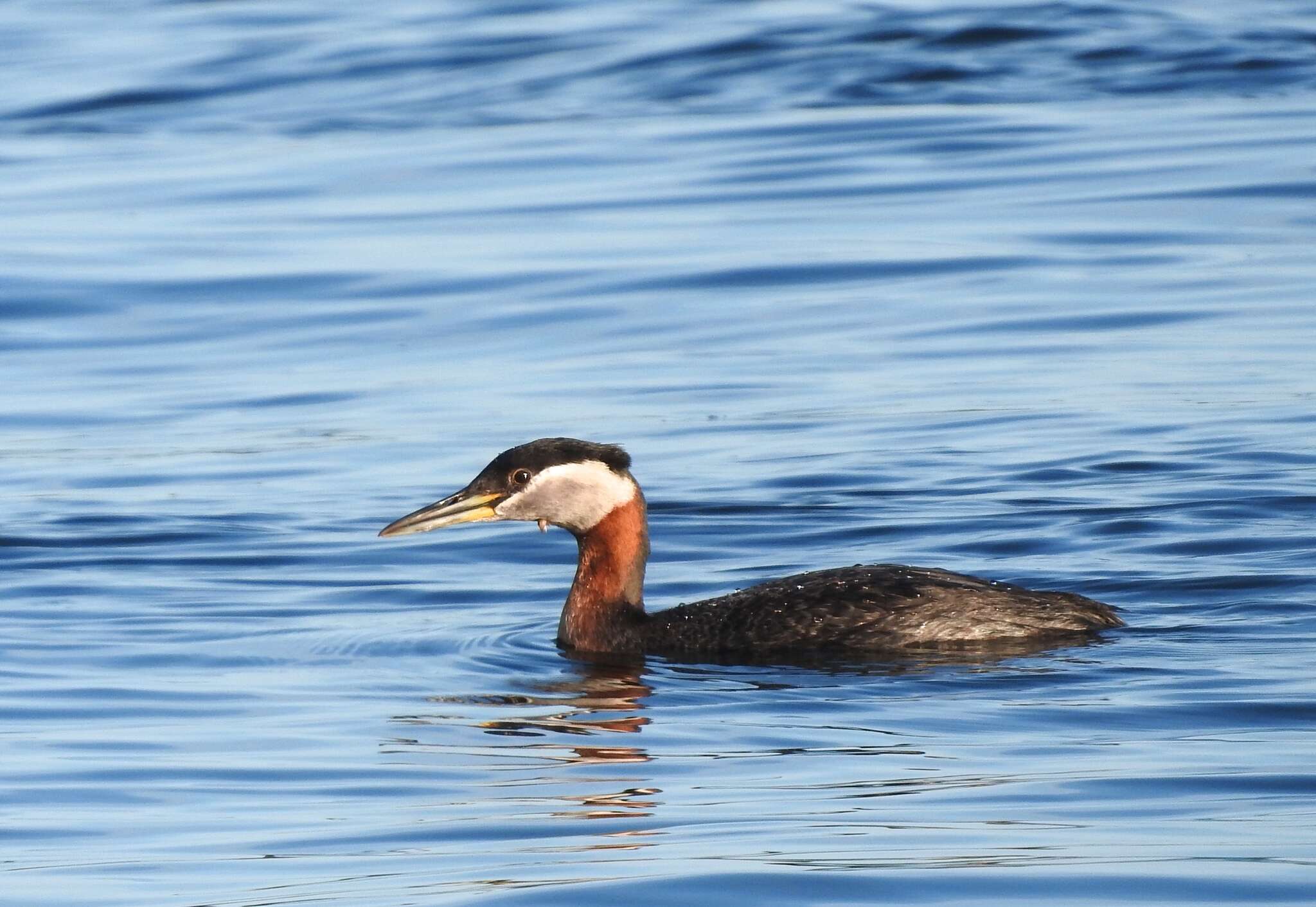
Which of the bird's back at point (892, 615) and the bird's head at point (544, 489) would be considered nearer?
the bird's back at point (892, 615)

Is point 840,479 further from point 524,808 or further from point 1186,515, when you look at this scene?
point 524,808

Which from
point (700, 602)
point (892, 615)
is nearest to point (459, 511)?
point (700, 602)

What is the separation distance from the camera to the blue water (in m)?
7.49

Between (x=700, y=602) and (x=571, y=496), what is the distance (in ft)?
2.43

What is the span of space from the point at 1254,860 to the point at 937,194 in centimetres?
1585

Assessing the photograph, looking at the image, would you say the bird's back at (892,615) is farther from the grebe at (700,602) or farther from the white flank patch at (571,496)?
the white flank patch at (571,496)

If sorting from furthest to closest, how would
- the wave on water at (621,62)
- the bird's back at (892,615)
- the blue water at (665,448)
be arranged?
the wave on water at (621,62), the bird's back at (892,615), the blue water at (665,448)

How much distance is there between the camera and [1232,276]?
60.9 feet

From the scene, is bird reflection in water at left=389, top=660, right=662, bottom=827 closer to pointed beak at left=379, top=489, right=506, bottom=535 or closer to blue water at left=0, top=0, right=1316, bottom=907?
blue water at left=0, top=0, right=1316, bottom=907

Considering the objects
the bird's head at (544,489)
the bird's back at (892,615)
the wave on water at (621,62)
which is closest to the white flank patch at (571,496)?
the bird's head at (544,489)

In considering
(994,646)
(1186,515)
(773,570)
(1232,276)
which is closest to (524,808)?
(994,646)

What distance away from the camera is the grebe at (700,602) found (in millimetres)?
10406

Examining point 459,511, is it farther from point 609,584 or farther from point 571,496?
point 609,584

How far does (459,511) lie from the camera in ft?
36.8
